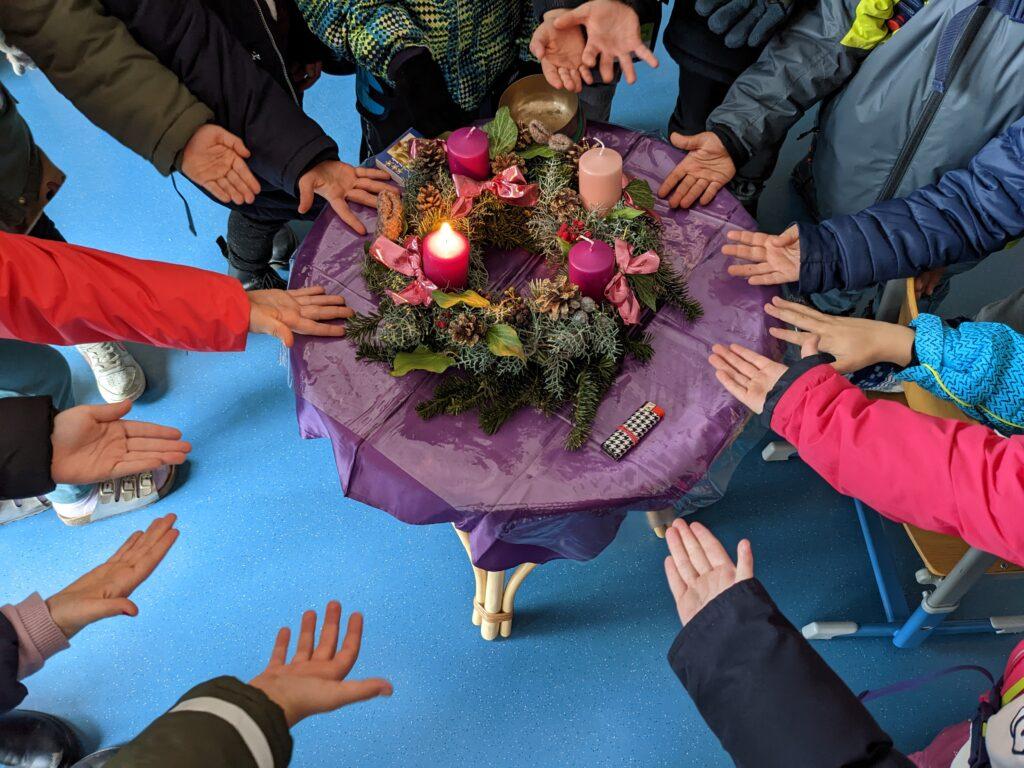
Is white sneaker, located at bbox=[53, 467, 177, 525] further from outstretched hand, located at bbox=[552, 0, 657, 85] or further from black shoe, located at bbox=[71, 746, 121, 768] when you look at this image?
outstretched hand, located at bbox=[552, 0, 657, 85]

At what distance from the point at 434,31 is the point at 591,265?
82 centimetres

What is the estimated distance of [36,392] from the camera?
1.61 m

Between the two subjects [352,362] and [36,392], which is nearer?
[352,362]

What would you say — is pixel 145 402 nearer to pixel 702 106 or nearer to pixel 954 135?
pixel 702 106

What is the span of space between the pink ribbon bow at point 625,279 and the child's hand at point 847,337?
236mm

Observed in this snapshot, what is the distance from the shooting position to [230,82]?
1.52 meters

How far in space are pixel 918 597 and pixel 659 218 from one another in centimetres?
114

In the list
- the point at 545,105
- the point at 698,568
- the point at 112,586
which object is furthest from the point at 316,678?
the point at 545,105

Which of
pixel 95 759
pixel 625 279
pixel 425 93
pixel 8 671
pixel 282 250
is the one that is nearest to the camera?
pixel 8 671

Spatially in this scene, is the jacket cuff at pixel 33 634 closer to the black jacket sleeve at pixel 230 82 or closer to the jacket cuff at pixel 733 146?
the black jacket sleeve at pixel 230 82

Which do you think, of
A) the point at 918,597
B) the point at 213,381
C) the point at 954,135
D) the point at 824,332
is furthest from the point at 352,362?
the point at 918,597

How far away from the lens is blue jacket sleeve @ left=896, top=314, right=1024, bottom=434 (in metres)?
1.18

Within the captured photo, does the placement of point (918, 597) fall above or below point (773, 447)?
below

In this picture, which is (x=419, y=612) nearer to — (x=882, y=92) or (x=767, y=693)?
(x=767, y=693)
